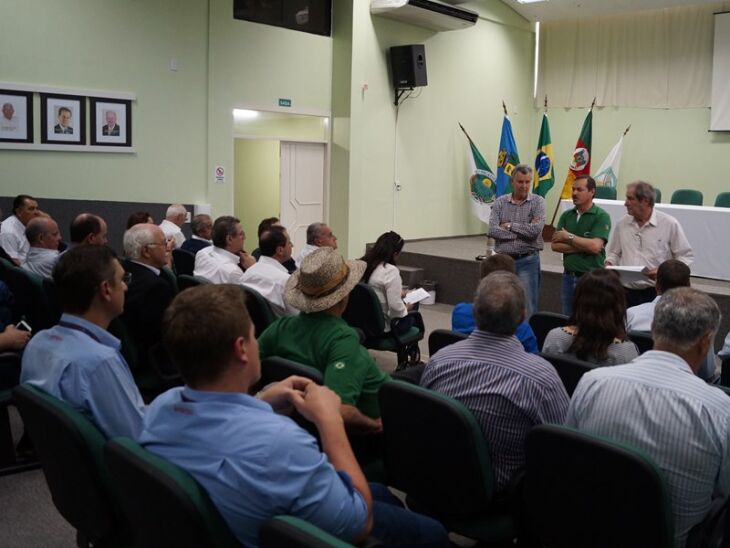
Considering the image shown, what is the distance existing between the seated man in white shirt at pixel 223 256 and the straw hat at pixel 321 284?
7.27 ft

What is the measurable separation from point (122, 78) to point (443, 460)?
6119mm

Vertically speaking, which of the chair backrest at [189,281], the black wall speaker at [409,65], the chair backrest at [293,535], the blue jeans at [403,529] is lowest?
Answer: the blue jeans at [403,529]

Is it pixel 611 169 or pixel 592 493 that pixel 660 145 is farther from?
pixel 592 493

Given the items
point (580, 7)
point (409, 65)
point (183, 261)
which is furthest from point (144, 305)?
point (580, 7)

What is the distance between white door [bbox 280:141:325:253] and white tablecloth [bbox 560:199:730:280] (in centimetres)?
368

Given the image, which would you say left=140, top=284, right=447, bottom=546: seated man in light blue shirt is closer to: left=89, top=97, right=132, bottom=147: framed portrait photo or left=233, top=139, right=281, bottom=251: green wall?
left=89, top=97, right=132, bottom=147: framed portrait photo

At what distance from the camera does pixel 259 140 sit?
904cm

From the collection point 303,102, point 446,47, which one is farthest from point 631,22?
point 303,102

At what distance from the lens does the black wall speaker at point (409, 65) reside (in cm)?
913

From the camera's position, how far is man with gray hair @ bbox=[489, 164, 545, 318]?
5.54m

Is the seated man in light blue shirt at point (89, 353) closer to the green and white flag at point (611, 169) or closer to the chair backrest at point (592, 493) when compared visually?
the chair backrest at point (592, 493)

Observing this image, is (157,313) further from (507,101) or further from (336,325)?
(507,101)

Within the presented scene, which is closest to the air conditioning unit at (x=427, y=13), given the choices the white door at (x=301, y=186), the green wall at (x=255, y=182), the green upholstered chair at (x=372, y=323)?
the white door at (x=301, y=186)

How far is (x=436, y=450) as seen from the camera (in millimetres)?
2240
